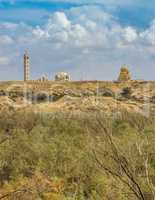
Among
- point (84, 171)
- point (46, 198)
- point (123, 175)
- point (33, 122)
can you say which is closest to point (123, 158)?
point (123, 175)

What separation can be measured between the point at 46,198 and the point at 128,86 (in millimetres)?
61995

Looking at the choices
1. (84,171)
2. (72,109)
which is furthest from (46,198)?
(72,109)

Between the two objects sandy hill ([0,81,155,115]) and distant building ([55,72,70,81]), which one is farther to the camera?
distant building ([55,72,70,81])

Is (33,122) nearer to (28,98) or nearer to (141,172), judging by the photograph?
(28,98)

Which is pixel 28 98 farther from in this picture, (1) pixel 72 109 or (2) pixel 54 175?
(2) pixel 54 175

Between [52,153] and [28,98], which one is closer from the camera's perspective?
[52,153]

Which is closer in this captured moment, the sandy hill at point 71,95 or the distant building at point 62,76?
the sandy hill at point 71,95

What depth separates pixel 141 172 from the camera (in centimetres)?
720

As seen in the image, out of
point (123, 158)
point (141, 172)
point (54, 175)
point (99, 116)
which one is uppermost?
point (99, 116)

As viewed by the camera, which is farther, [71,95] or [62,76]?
[62,76]

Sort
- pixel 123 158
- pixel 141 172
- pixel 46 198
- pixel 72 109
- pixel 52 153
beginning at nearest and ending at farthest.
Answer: pixel 123 158 < pixel 141 172 < pixel 46 198 < pixel 52 153 < pixel 72 109

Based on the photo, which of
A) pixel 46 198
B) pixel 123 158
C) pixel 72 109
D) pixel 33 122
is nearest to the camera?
pixel 123 158

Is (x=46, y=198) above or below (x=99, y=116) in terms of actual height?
below

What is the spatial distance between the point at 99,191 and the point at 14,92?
59640 millimetres
